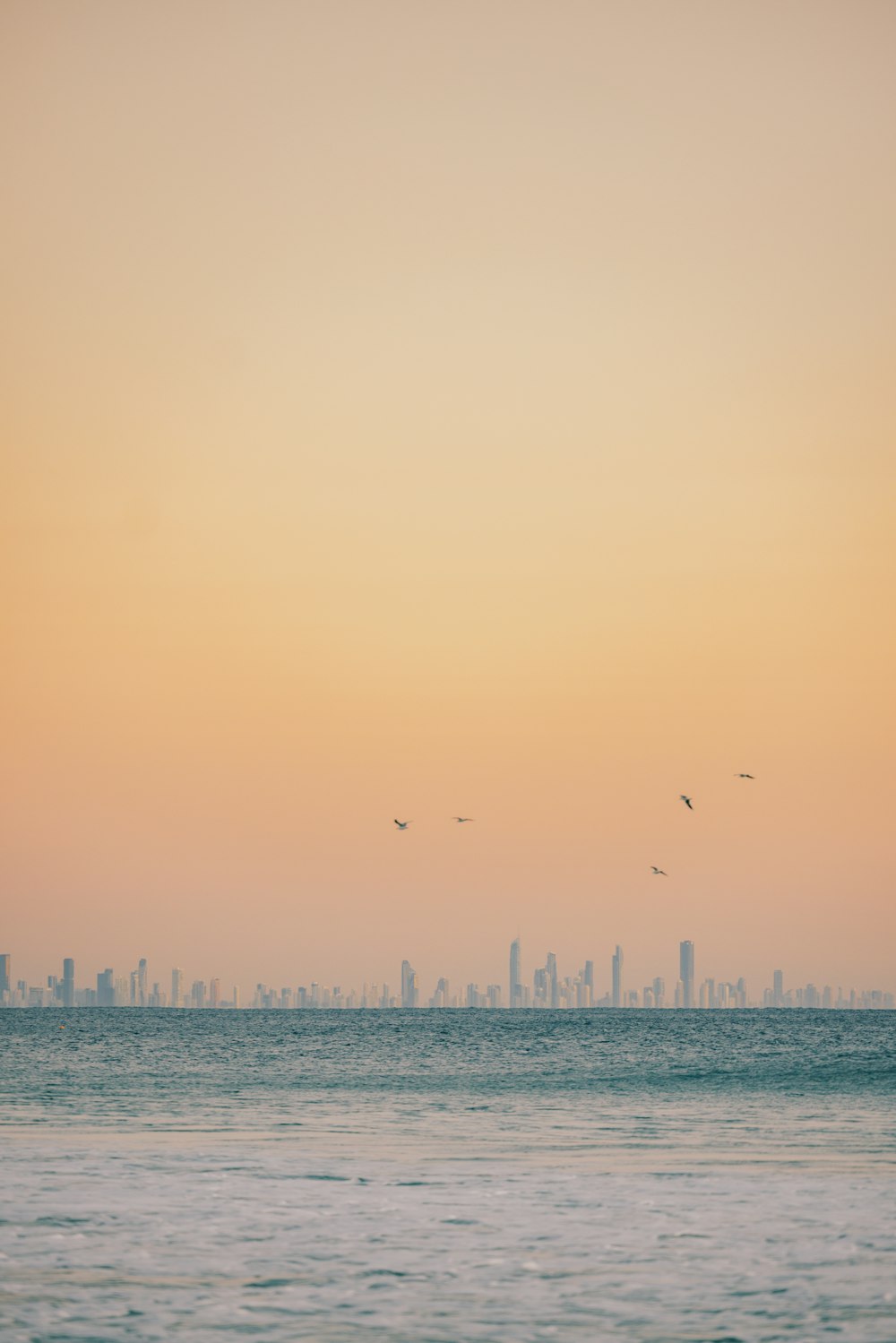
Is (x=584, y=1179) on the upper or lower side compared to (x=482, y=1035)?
upper

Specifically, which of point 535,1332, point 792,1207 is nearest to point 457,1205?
point 792,1207

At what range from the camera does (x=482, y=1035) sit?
139 meters

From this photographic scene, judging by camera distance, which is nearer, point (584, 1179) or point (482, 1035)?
point (584, 1179)

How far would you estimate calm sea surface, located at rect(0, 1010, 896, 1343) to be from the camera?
17.3 metres

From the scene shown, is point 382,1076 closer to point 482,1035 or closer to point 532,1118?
point 532,1118

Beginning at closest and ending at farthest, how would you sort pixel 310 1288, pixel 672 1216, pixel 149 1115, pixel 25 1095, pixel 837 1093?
pixel 310 1288, pixel 672 1216, pixel 149 1115, pixel 25 1095, pixel 837 1093

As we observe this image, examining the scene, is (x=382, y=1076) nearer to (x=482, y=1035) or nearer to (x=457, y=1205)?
(x=457, y=1205)

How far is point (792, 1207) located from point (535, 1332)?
10.2 m

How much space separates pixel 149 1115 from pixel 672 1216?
2580cm

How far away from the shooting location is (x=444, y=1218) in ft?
78.9

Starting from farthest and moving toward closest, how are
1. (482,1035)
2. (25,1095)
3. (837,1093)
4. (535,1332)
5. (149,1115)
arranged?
(482,1035), (837,1093), (25,1095), (149,1115), (535,1332)

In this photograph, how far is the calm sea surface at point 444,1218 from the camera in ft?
56.7

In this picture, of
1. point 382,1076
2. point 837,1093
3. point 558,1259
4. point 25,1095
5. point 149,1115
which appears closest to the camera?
point 558,1259

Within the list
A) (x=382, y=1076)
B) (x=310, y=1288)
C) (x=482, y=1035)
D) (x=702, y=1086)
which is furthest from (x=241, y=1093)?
(x=482, y=1035)
